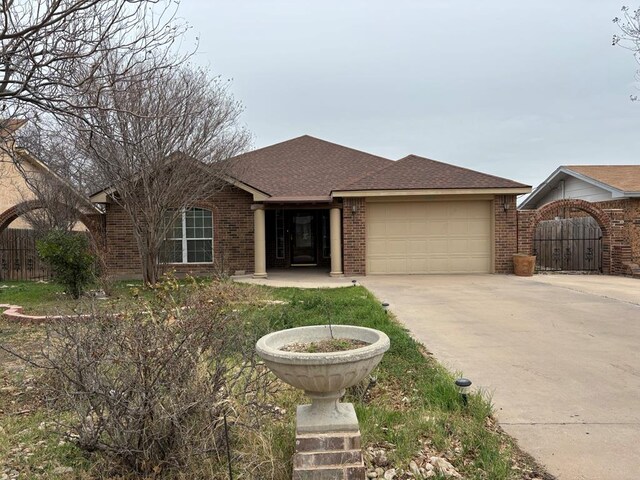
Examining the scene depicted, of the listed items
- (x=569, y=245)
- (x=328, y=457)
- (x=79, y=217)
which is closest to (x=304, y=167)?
(x=79, y=217)

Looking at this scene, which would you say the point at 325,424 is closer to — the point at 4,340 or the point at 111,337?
the point at 111,337

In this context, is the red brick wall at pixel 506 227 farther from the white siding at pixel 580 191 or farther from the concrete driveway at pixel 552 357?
the white siding at pixel 580 191

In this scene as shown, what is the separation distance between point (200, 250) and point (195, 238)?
0.43m

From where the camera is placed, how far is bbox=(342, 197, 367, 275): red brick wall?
1451 centimetres

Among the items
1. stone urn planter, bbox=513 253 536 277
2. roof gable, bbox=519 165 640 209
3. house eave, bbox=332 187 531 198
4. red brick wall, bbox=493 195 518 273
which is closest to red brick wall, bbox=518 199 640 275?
red brick wall, bbox=493 195 518 273

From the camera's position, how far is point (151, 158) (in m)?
10.7

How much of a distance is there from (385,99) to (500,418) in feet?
53.5

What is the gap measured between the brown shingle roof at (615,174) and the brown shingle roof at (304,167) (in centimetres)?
835

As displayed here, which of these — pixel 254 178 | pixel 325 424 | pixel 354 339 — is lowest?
pixel 325 424

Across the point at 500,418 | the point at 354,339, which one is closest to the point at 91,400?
the point at 354,339

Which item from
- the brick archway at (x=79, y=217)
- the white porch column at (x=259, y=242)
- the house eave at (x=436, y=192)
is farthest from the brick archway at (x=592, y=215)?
the brick archway at (x=79, y=217)

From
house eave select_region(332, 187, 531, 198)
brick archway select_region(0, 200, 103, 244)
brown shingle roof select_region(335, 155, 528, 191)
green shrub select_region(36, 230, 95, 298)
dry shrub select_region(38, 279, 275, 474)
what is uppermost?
brown shingle roof select_region(335, 155, 528, 191)

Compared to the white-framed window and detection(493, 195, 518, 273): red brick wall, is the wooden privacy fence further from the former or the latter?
detection(493, 195, 518, 273): red brick wall

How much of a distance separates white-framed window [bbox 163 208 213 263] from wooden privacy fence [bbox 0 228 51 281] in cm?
511
